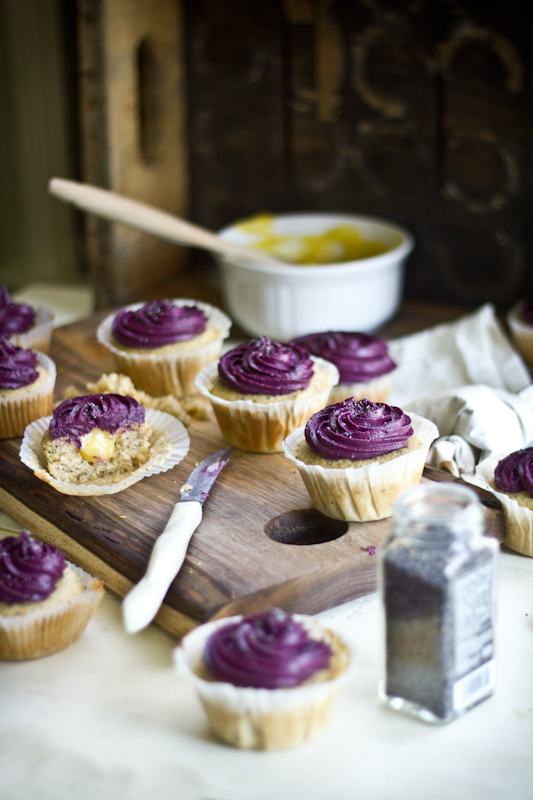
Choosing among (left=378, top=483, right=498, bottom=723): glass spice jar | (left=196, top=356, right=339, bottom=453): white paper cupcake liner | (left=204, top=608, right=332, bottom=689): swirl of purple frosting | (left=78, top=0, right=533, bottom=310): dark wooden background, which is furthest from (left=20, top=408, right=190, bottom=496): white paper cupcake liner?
(left=78, top=0, right=533, bottom=310): dark wooden background

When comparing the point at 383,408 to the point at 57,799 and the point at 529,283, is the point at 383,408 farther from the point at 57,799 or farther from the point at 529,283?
the point at 529,283

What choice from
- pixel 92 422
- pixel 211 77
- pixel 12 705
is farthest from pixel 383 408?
pixel 211 77

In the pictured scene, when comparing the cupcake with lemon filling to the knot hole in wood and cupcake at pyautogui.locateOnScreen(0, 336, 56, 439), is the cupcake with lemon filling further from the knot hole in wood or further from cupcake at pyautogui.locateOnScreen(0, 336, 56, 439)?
the knot hole in wood

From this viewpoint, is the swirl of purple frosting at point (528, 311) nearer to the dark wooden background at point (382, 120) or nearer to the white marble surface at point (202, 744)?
the dark wooden background at point (382, 120)

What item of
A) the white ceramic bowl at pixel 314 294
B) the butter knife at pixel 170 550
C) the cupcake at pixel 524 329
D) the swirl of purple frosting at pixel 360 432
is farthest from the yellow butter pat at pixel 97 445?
the cupcake at pixel 524 329

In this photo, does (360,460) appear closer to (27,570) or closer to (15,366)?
(27,570)

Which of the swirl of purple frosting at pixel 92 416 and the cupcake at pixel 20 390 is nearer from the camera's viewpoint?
the swirl of purple frosting at pixel 92 416

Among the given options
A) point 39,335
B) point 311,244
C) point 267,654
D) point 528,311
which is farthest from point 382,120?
point 267,654

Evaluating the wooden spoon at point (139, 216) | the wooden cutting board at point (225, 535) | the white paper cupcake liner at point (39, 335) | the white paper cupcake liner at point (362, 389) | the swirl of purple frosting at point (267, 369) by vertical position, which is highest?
the wooden spoon at point (139, 216)
